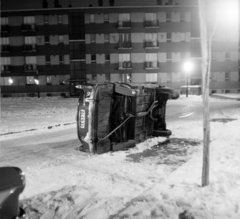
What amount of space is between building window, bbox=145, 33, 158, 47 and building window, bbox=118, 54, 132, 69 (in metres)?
3.78

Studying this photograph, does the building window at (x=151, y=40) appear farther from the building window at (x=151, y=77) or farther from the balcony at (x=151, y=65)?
the building window at (x=151, y=77)

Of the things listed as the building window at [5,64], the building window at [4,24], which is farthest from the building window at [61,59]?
the building window at [4,24]

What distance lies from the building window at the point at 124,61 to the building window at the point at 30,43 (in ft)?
47.4

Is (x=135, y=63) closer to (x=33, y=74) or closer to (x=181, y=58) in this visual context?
(x=181, y=58)

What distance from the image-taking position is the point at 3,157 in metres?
6.63

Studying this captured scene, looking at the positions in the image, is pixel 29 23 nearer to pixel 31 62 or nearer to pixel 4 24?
pixel 4 24

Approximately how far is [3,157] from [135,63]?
3772 cm

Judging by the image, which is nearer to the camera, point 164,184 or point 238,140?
point 164,184

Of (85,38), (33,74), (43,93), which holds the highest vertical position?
(85,38)

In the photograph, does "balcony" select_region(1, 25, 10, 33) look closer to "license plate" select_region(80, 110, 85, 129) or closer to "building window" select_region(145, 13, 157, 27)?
"building window" select_region(145, 13, 157, 27)

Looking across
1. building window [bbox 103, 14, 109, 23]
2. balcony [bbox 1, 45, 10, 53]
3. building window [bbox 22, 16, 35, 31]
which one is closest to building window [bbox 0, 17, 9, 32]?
balcony [bbox 1, 45, 10, 53]

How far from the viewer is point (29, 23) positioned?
1693 inches

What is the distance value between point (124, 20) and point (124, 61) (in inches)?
262

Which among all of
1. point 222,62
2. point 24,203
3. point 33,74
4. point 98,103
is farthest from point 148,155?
point 222,62
